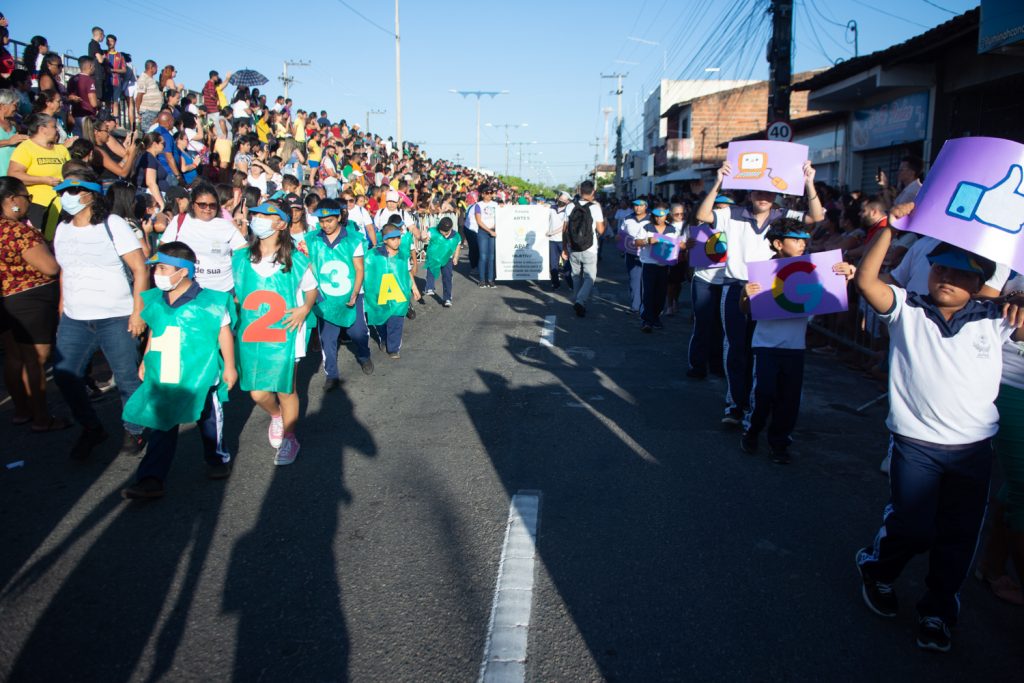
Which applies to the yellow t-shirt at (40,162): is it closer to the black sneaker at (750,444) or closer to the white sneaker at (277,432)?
the white sneaker at (277,432)

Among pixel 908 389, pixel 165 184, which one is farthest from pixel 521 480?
pixel 165 184

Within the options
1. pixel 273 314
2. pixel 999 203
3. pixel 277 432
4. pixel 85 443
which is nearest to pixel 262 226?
pixel 273 314

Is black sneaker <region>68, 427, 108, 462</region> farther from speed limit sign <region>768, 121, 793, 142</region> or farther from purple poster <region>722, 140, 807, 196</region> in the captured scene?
speed limit sign <region>768, 121, 793, 142</region>

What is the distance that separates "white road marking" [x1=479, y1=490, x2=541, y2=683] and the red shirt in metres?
3.99

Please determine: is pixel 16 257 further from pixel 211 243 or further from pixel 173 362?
pixel 173 362

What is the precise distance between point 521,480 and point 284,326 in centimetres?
193

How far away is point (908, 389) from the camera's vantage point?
3260mm

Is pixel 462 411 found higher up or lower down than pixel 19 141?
lower down

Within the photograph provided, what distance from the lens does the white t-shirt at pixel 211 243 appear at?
251 inches

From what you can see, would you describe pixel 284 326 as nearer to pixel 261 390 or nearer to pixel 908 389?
pixel 261 390

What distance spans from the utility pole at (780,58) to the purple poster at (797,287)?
10.6 m

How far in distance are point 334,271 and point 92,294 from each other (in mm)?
2333

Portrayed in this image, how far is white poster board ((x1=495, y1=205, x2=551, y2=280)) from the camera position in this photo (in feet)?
51.9

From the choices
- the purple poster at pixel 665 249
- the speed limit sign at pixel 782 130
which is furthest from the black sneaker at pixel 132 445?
the speed limit sign at pixel 782 130
